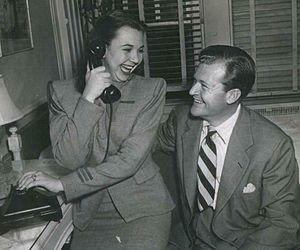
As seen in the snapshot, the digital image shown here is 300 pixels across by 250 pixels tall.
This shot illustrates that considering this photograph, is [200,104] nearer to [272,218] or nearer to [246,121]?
[246,121]

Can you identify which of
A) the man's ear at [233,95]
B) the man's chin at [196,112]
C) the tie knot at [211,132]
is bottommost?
the tie knot at [211,132]

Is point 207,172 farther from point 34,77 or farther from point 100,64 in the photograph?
point 34,77

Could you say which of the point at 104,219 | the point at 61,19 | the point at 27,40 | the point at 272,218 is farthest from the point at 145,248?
the point at 61,19

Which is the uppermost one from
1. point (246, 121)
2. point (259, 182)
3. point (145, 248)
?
point (246, 121)

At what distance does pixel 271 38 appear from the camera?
13.5 ft

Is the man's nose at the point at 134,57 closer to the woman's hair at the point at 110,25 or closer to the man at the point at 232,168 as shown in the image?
the woman's hair at the point at 110,25

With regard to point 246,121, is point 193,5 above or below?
above

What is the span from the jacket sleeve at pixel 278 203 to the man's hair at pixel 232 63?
31 cm

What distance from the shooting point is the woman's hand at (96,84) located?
65.1 inches

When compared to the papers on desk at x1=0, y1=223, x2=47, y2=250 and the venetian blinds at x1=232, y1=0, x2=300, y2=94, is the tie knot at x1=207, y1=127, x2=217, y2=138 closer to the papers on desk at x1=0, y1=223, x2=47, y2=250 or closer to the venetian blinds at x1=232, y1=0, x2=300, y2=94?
the papers on desk at x1=0, y1=223, x2=47, y2=250

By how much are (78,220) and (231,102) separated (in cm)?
82

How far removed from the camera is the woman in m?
1.70

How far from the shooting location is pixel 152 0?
160 inches

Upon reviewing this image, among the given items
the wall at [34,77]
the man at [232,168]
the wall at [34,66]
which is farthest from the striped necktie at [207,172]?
the wall at [34,66]
